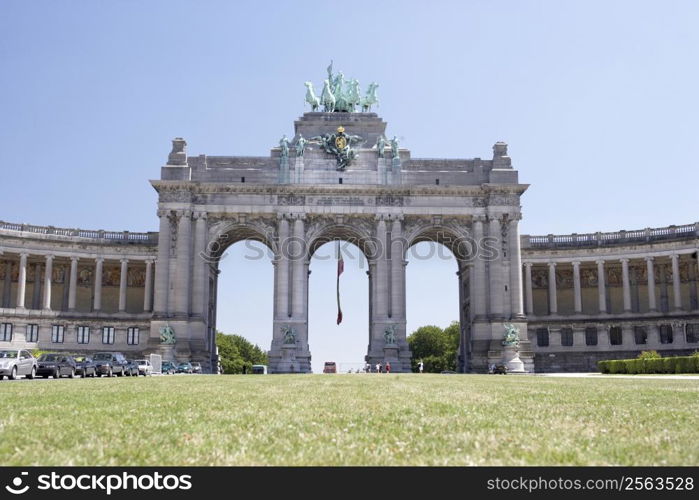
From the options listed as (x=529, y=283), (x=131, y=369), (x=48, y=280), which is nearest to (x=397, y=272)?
(x=529, y=283)

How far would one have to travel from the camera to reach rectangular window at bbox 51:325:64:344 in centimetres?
9041

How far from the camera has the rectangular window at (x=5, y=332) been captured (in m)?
87.6

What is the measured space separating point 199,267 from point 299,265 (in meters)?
11.3

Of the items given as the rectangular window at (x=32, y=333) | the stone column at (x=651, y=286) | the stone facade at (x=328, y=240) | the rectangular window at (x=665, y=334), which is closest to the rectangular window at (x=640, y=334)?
the stone facade at (x=328, y=240)

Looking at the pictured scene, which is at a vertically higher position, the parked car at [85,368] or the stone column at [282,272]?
the stone column at [282,272]

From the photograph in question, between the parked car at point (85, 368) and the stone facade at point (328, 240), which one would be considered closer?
the parked car at point (85, 368)

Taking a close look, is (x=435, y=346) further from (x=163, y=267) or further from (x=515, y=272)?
(x=163, y=267)

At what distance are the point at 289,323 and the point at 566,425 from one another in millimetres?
68575

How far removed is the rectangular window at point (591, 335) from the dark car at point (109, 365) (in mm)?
61605

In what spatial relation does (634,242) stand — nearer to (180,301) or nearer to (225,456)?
(180,301)

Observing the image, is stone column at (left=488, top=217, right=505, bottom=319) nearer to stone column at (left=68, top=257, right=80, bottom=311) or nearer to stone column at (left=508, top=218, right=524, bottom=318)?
stone column at (left=508, top=218, right=524, bottom=318)

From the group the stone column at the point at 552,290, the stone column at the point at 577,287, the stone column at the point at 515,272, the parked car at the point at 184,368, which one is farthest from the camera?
the stone column at the point at 552,290

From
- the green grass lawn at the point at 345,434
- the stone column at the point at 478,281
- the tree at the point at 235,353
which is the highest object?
Answer: the stone column at the point at 478,281

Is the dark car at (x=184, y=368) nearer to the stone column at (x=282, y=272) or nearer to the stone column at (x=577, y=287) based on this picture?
the stone column at (x=282, y=272)
